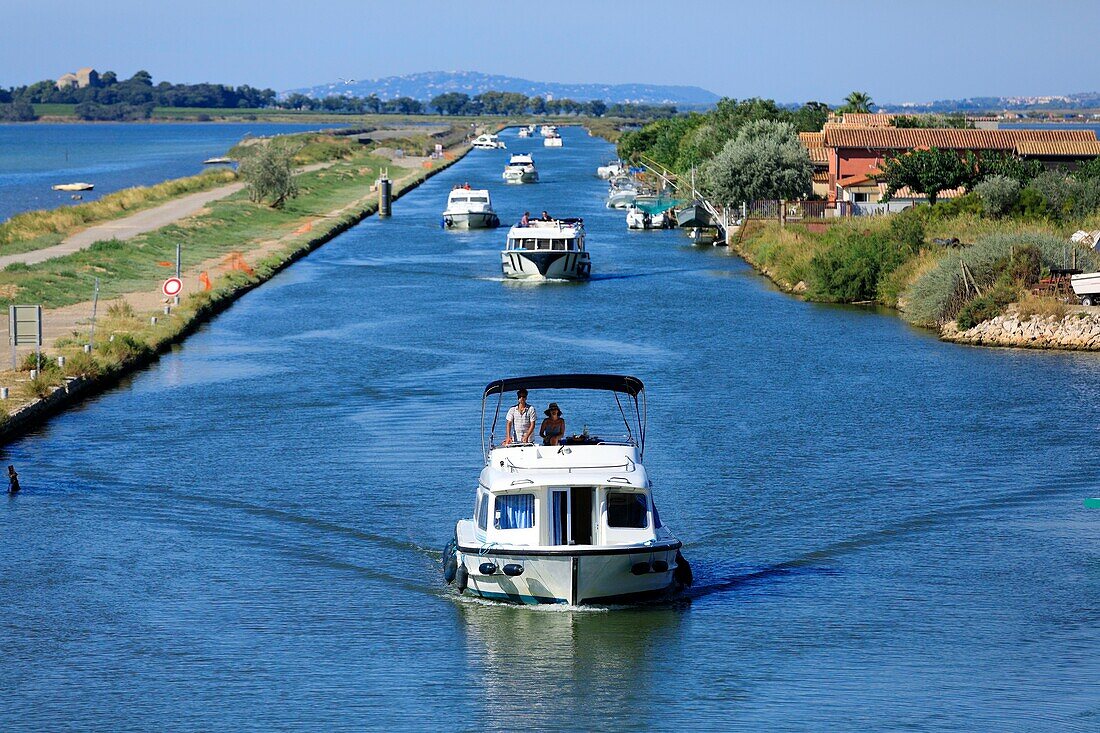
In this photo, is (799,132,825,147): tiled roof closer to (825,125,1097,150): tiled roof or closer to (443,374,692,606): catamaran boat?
(825,125,1097,150): tiled roof

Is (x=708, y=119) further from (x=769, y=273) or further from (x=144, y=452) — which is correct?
(x=144, y=452)

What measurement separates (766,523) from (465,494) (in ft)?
20.0

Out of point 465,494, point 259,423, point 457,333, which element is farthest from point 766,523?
point 457,333

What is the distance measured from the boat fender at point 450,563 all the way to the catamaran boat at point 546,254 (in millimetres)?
44140

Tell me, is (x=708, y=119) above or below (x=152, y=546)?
above

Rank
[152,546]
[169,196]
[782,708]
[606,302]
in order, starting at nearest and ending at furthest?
[782,708] < [152,546] < [606,302] < [169,196]

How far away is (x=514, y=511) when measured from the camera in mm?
25125

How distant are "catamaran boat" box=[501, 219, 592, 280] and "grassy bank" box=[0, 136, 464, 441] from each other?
10.7 metres

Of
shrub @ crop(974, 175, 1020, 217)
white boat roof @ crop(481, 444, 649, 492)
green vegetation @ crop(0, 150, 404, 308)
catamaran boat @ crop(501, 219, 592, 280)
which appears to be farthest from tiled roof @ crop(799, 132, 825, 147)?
white boat roof @ crop(481, 444, 649, 492)

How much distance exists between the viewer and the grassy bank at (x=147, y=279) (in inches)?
1602

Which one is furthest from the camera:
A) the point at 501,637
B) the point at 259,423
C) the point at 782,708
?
the point at 259,423

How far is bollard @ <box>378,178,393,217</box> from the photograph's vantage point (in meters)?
104

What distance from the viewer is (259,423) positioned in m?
38.7

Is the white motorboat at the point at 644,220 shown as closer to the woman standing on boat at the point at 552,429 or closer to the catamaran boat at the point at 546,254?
the catamaran boat at the point at 546,254
